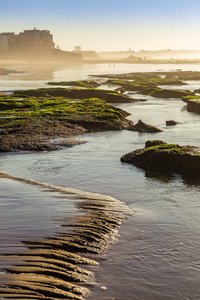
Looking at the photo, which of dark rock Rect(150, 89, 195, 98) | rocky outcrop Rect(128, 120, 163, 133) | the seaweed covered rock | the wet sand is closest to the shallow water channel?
the wet sand

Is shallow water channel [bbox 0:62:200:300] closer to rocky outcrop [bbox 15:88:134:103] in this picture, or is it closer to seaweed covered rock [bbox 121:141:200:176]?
seaweed covered rock [bbox 121:141:200:176]

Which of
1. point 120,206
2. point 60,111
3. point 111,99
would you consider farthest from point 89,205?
point 111,99

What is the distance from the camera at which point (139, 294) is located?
8445 millimetres

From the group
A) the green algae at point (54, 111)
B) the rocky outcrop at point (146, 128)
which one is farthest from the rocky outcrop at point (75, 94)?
the rocky outcrop at point (146, 128)

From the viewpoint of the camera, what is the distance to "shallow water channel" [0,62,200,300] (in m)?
8.88

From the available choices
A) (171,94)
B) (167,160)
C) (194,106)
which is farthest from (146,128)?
(171,94)

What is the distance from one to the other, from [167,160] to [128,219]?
703 cm

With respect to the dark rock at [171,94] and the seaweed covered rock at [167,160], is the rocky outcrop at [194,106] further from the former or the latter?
the seaweed covered rock at [167,160]

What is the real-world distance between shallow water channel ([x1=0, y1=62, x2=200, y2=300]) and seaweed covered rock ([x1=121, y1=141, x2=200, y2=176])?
69 centimetres

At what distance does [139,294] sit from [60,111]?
2719 cm

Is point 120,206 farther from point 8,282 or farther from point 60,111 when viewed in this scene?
point 60,111

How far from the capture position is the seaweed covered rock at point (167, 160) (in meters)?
18.2

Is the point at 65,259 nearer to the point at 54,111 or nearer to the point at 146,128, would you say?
the point at 146,128

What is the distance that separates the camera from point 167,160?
18844 mm
